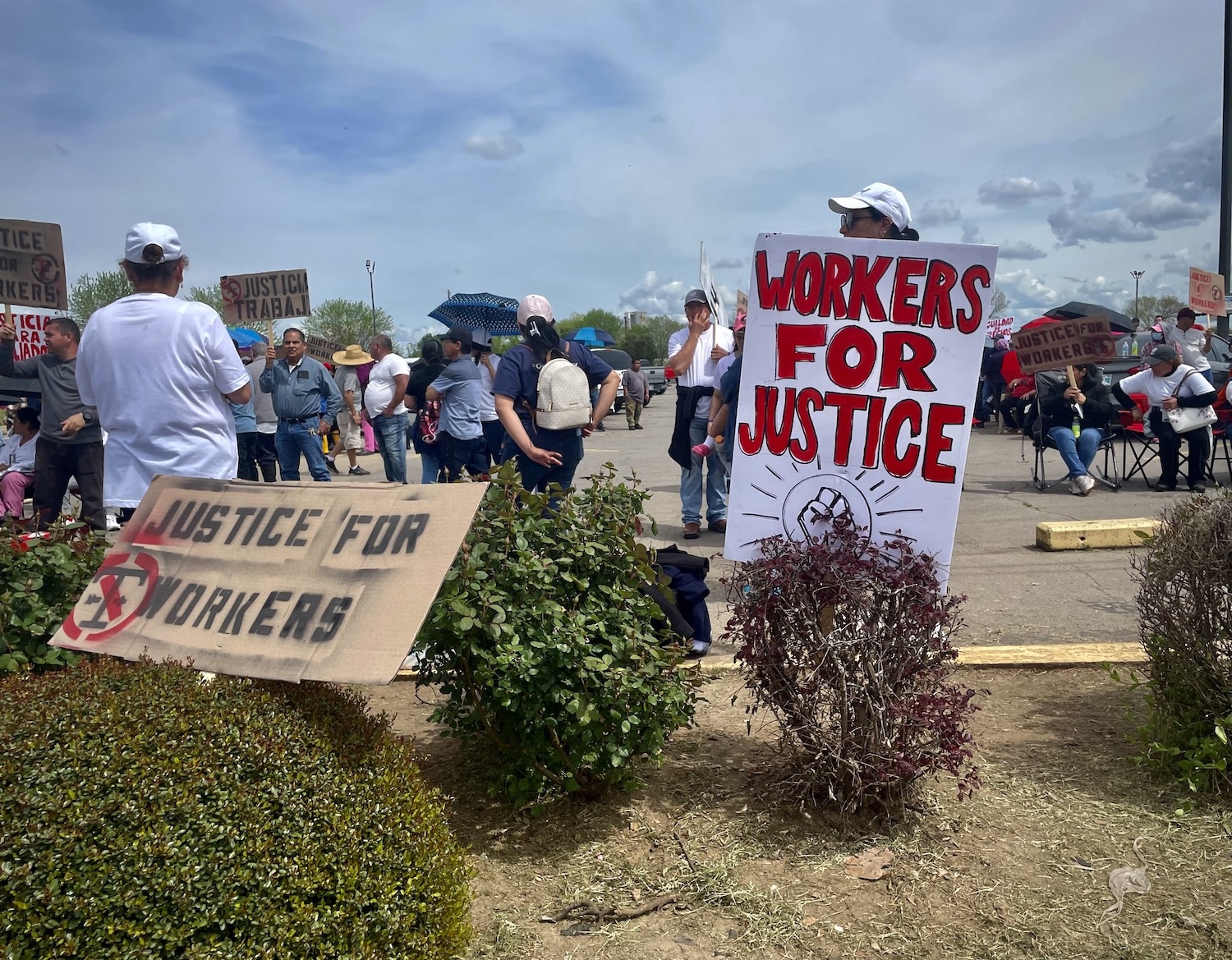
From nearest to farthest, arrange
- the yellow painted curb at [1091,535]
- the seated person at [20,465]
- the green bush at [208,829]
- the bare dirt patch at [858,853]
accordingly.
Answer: the green bush at [208,829]
the bare dirt patch at [858,853]
the yellow painted curb at [1091,535]
the seated person at [20,465]

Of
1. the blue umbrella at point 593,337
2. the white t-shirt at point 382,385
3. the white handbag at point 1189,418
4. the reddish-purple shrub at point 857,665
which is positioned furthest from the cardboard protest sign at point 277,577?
the blue umbrella at point 593,337

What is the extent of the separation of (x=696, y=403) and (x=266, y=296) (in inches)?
290

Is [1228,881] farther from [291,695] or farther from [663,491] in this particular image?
[663,491]

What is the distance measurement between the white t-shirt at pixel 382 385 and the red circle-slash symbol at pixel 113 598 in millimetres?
7949

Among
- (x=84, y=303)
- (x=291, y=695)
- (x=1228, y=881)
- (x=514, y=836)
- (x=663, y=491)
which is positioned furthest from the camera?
(x=84, y=303)

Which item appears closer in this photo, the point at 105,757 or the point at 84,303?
the point at 105,757

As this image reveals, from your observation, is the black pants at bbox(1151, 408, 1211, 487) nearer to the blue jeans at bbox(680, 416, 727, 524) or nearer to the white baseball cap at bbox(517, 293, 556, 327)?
the blue jeans at bbox(680, 416, 727, 524)

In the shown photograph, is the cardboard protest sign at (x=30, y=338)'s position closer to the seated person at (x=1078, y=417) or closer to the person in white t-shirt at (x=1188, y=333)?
the seated person at (x=1078, y=417)

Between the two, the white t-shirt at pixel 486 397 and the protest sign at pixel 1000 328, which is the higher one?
the protest sign at pixel 1000 328

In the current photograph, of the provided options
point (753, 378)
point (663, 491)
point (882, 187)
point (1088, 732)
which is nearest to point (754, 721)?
point (1088, 732)

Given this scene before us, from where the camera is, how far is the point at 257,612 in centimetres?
256

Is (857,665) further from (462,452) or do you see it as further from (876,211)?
(462,452)

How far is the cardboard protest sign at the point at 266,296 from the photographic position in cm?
1307

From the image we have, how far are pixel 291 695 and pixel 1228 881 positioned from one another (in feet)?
8.48
